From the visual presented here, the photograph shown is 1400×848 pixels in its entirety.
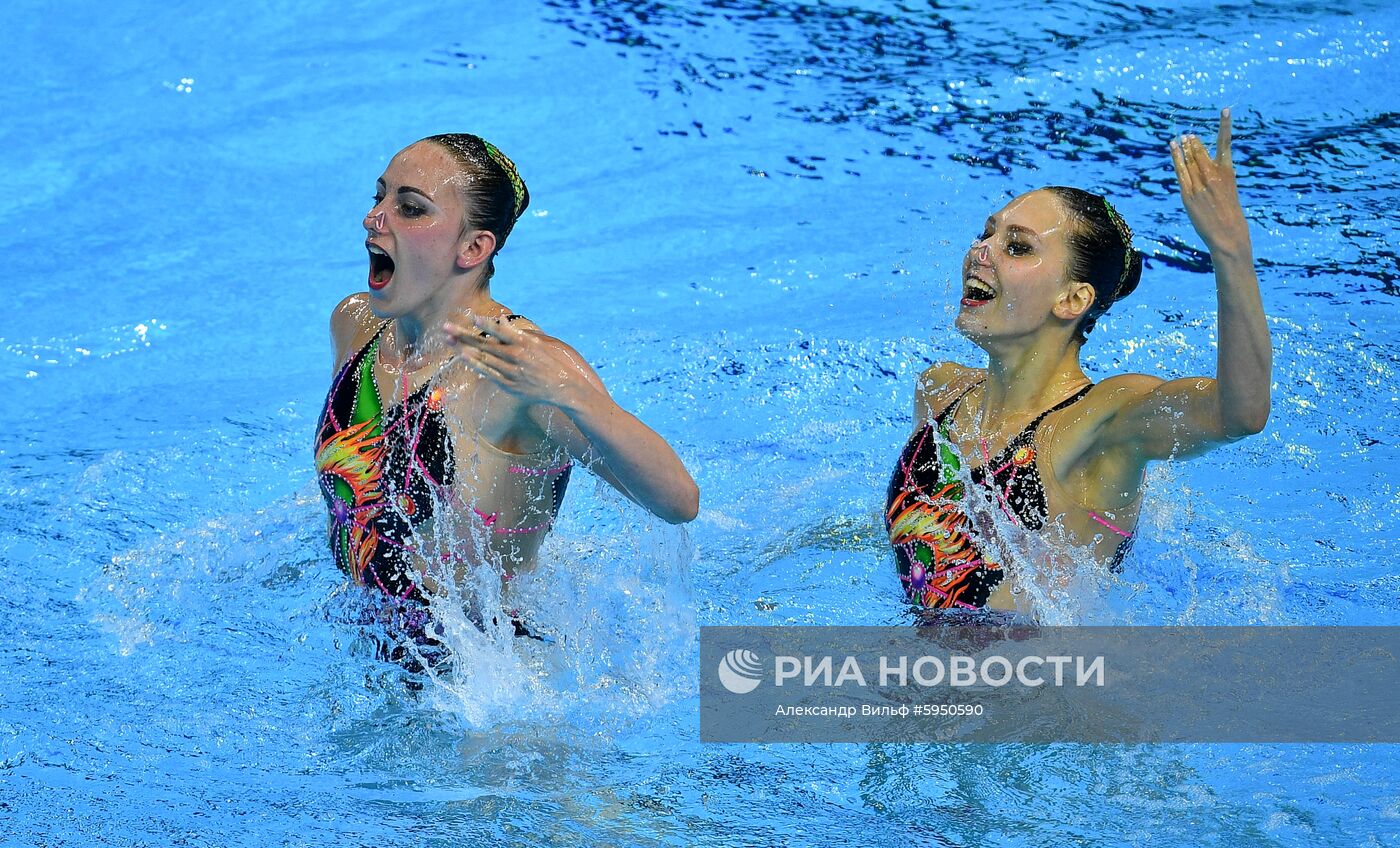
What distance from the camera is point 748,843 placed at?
3.26 meters

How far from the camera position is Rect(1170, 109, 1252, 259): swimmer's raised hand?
3.05 meters

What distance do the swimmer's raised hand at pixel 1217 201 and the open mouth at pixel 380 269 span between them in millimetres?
1775

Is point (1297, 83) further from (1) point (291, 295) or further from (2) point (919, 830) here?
(2) point (919, 830)

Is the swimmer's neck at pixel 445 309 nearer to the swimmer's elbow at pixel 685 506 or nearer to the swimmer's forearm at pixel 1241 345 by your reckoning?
the swimmer's elbow at pixel 685 506

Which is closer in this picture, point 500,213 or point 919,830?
point 919,830

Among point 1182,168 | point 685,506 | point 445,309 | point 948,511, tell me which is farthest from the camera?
point 948,511

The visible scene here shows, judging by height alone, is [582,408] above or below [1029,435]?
below

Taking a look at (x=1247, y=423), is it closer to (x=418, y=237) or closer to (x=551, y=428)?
(x=551, y=428)

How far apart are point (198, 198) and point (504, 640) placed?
185 inches

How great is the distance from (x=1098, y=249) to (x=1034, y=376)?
13.6 inches

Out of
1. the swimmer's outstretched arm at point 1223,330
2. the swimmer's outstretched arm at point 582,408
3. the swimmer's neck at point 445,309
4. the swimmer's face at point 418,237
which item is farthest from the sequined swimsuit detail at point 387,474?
the swimmer's outstretched arm at point 1223,330

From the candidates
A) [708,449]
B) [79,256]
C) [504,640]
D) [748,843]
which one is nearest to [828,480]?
[708,449]

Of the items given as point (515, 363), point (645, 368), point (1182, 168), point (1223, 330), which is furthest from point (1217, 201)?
point (645, 368)

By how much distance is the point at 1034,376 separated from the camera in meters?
3.78
